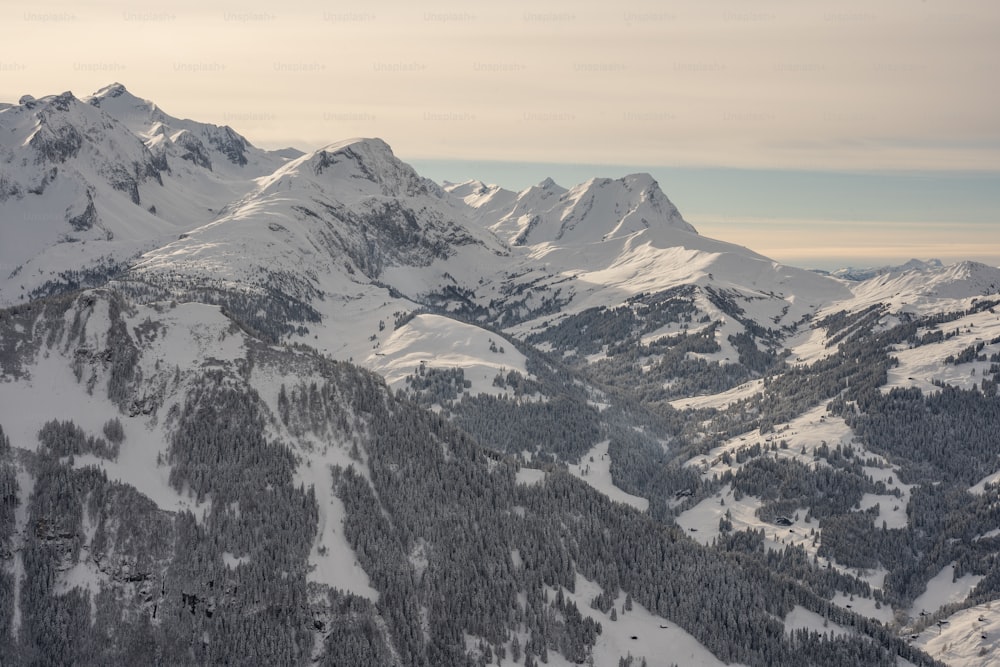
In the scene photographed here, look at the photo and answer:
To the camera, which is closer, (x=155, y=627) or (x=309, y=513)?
(x=155, y=627)

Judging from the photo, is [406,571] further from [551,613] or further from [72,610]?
[72,610]

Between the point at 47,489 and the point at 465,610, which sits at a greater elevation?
the point at 47,489

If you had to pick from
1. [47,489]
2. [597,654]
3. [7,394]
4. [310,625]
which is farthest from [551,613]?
[7,394]

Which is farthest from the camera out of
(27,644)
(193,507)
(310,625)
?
(193,507)

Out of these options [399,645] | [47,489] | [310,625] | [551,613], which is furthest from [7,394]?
[551,613]

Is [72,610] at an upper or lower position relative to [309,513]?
lower

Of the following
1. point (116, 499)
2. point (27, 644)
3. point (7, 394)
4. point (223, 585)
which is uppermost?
point (7, 394)

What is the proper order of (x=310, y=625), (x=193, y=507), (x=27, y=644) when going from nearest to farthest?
(x=27, y=644), (x=310, y=625), (x=193, y=507)

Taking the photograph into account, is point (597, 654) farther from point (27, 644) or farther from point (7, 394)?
point (7, 394)

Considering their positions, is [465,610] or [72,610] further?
[465,610]
